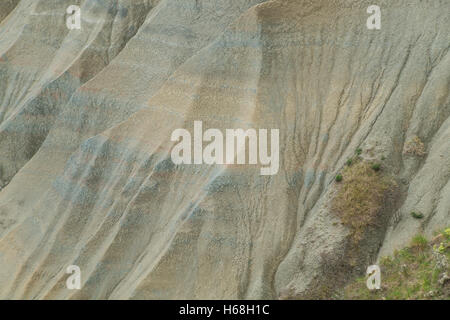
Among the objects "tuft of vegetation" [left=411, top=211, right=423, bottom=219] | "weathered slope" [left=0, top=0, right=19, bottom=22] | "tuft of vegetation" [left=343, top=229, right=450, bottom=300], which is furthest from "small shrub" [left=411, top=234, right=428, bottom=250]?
"weathered slope" [left=0, top=0, right=19, bottom=22]

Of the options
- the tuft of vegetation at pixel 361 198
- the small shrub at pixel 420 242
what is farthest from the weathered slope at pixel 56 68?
the small shrub at pixel 420 242

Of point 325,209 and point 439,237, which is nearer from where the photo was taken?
point 439,237

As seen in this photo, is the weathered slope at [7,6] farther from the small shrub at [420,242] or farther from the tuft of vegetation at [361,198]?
the small shrub at [420,242]

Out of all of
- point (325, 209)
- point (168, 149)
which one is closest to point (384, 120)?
point (325, 209)

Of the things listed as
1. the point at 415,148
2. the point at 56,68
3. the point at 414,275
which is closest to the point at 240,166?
the point at 415,148

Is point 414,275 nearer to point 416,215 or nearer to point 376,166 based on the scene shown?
point 416,215
